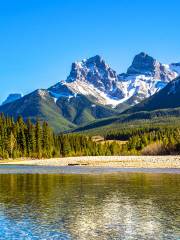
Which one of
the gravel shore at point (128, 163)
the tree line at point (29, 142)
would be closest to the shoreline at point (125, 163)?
the gravel shore at point (128, 163)

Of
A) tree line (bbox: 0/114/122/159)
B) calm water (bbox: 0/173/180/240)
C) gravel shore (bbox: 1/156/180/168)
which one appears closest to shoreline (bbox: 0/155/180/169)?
gravel shore (bbox: 1/156/180/168)

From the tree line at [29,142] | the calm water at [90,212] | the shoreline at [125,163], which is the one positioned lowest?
the calm water at [90,212]

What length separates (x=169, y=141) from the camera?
174875 millimetres

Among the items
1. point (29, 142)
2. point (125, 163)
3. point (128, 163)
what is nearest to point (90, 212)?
point (128, 163)

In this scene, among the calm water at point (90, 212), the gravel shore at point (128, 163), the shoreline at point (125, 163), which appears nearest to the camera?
the calm water at point (90, 212)

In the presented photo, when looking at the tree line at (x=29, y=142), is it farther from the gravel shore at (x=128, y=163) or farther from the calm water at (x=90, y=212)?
the calm water at (x=90, y=212)

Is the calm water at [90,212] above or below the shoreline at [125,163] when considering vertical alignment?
below

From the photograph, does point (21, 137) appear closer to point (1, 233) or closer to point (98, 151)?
point (98, 151)

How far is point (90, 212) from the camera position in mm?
36406

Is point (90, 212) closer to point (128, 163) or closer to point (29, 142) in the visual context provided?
point (128, 163)

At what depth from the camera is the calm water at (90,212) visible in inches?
1129

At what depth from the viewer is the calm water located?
94.1 ft

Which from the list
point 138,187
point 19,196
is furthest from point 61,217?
point 138,187

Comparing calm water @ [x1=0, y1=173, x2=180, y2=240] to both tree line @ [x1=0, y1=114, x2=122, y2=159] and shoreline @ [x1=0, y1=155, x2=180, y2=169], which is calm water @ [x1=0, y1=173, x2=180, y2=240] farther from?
tree line @ [x1=0, y1=114, x2=122, y2=159]
